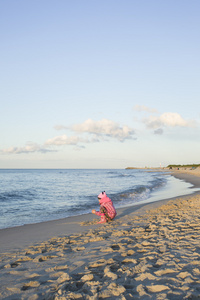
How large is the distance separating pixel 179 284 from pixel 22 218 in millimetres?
8292

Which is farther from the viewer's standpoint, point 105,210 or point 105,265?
point 105,210

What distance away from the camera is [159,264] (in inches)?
149

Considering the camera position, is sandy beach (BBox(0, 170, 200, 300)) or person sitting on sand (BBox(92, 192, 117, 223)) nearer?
sandy beach (BBox(0, 170, 200, 300))

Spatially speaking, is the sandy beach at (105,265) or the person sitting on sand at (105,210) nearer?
the sandy beach at (105,265)

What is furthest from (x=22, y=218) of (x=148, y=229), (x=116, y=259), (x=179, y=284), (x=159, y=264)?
(x=179, y=284)

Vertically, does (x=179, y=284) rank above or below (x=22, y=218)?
above

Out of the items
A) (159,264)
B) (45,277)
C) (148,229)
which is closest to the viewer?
(45,277)

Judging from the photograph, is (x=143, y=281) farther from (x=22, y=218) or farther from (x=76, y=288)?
(x=22, y=218)

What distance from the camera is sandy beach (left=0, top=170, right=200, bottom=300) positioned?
2953 mm

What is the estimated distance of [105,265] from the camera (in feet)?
12.6

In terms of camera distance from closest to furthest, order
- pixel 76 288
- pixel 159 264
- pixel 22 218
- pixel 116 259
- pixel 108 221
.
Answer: pixel 76 288 < pixel 159 264 < pixel 116 259 < pixel 108 221 < pixel 22 218

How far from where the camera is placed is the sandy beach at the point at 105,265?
9.69ft

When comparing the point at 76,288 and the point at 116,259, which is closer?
the point at 76,288

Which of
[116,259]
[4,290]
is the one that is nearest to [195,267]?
[116,259]
